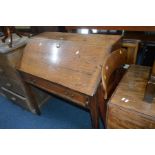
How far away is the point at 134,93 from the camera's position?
3.62 ft

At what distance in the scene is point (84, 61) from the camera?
1130 millimetres

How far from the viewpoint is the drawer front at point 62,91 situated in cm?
111

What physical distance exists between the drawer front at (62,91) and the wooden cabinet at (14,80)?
0.20 metres

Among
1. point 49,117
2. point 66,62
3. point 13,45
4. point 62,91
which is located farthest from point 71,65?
point 49,117

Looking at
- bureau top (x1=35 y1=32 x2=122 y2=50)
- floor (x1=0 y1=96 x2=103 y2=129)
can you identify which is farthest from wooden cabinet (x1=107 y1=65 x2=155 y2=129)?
floor (x1=0 y1=96 x2=103 y2=129)

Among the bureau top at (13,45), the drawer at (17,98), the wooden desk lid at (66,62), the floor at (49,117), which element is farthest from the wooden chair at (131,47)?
the drawer at (17,98)

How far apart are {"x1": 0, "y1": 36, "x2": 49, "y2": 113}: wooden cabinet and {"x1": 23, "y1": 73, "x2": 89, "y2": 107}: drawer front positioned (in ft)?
0.65

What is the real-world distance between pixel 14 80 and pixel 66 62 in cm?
78

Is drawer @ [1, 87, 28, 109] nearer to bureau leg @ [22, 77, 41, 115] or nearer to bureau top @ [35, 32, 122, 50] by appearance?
bureau leg @ [22, 77, 41, 115]

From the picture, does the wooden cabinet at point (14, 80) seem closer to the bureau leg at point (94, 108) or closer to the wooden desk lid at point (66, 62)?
the wooden desk lid at point (66, 62)

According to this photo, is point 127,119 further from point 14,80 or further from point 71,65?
point 14,80
